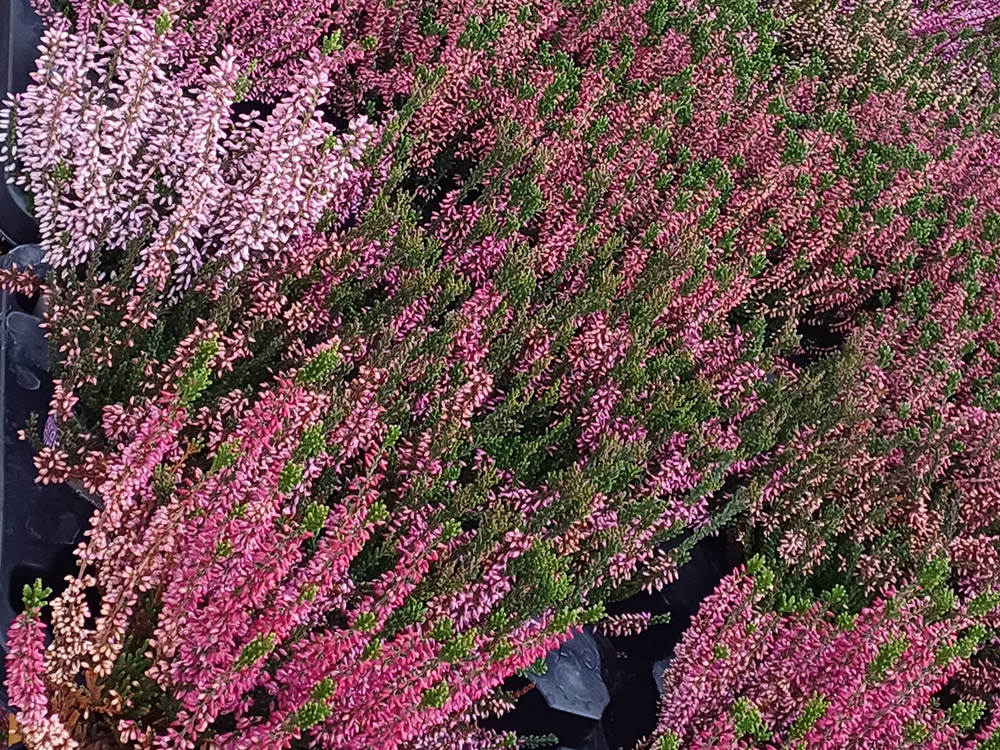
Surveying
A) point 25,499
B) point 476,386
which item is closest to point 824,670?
point 476,386

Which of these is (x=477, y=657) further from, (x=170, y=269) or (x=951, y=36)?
(x=951, y=36)

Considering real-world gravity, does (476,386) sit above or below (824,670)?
above

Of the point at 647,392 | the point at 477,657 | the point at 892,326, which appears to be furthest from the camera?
the point at 892,326

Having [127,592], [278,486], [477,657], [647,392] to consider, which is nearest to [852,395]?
[647,392]

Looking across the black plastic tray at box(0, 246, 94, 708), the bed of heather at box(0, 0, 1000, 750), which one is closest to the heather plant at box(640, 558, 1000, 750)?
the bed of heather at box(0, 0, 1000, 750)

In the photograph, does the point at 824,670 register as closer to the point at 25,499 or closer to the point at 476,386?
the point at 476,386

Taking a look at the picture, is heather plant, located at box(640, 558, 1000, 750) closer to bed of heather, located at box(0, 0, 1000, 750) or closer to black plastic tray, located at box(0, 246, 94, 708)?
bed of heather, located at box(0, 0, 1000, 750)

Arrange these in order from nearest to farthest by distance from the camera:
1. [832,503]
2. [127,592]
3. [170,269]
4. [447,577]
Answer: [127,592] → [447,577] → [170,269] → [832,503]
